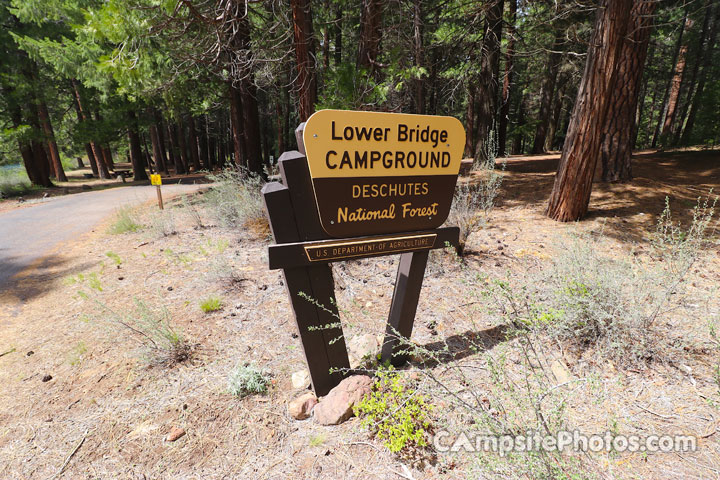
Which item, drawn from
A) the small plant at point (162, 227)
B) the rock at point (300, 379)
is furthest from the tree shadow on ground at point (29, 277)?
the rock at point (300, 379)

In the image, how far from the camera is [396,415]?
2.11 m

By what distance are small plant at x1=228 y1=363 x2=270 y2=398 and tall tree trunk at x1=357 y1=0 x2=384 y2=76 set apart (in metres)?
5.06

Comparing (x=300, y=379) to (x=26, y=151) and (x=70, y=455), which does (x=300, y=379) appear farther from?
(x=26, y=151)

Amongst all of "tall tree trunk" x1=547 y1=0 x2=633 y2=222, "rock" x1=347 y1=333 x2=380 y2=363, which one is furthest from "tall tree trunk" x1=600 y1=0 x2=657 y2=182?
"rock" x1=347 y1=333 x2=380 y2=363

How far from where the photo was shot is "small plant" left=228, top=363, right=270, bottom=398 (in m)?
2.52

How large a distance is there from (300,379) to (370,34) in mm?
5849

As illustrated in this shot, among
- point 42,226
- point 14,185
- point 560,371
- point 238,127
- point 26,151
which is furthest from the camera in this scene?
point 26,151

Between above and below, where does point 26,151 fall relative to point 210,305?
above

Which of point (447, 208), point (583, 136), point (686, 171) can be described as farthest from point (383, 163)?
point (686, 171)

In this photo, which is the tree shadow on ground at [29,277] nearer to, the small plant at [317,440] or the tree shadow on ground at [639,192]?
the small plant at [317,440]

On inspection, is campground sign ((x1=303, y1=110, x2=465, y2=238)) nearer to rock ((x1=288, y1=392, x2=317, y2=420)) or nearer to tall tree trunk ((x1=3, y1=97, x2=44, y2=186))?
rock ((x1=288, y1=392, x2=317, y2=420))

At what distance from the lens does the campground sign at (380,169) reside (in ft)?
6.68

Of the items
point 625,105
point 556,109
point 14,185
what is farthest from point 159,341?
point 556,109

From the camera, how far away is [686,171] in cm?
771
